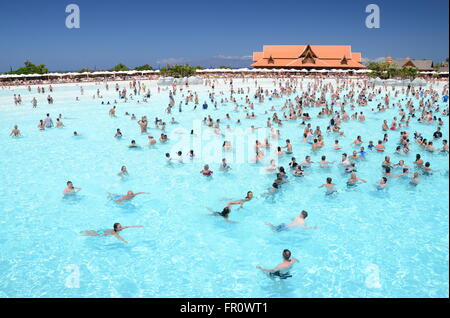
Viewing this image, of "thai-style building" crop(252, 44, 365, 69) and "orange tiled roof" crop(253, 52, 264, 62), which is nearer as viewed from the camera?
"thai-style building" crop(252, 44, 365, 69)

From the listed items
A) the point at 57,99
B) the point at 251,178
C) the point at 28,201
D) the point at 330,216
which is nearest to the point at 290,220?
the point at 330,216

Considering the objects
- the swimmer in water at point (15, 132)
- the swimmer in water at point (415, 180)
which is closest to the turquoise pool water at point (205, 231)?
the swimmer in water at point (415, 180)

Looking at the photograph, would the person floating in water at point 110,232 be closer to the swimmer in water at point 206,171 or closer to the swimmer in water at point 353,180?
the swimmer in water at point 206,171

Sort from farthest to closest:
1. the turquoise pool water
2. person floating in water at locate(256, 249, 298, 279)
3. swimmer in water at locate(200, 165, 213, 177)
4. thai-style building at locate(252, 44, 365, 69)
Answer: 1. thai-style building at locate(252, 44, 365, 69)
2. swimmer in water at locate(200, 165, 213, 177)
3. the turquoise pool water
4. person floating in water at locate(256, 249, 298, 279)

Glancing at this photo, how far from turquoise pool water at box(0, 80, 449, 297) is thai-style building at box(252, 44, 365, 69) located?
163 ft

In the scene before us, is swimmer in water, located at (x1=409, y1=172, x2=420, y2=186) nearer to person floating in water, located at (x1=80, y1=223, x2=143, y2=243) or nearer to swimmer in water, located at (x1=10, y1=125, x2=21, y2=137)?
person floating in water, located at (x1=80, y1=223, x2=143, y2=243)

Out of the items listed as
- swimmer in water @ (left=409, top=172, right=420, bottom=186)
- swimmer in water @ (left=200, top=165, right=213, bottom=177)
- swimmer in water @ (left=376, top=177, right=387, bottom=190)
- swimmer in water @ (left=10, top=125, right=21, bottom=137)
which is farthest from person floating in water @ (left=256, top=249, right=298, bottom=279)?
swimmer in water @ (left=10, top=125, right=21, bottom=137)

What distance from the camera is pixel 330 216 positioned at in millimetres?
9734

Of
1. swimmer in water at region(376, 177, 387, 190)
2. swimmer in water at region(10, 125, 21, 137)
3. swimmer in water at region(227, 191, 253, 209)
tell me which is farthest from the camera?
swimmer in water at region(10, 125, 21, 137)

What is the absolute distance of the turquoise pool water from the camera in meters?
7.11

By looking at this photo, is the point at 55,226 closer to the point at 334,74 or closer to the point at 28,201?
the point at 28,201

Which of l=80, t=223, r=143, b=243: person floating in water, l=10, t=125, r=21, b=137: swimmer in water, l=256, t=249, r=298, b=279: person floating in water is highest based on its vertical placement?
l=10, t=125, r=21, b=137: swimmer in water

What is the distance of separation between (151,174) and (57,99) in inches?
966

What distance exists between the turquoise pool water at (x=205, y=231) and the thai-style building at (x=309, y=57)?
49.7m
